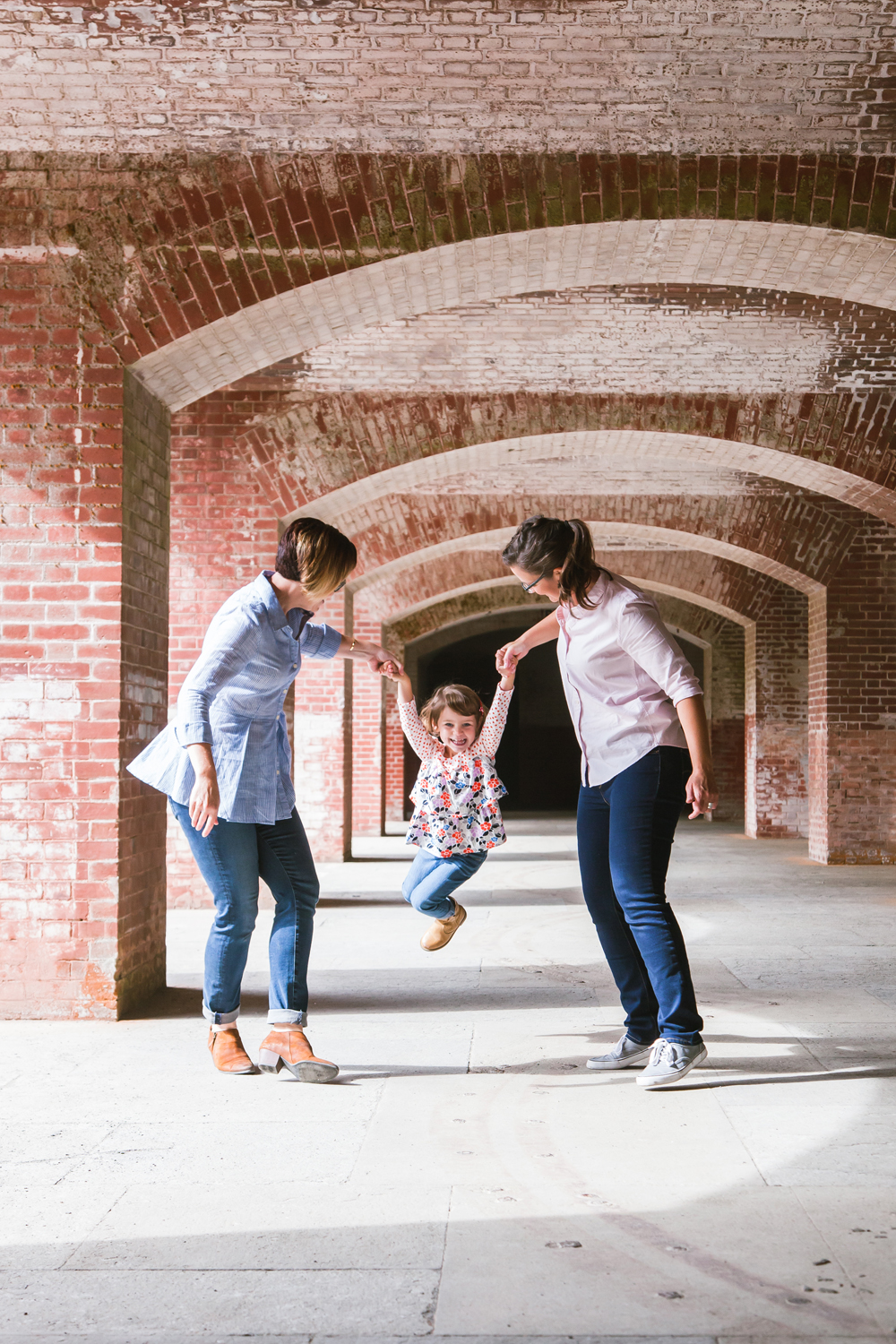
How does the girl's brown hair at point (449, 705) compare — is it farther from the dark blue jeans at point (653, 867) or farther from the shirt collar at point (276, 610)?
the dark blue jeans at point (653, 867)

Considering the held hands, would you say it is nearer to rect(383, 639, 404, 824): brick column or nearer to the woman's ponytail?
the woman's ponytail

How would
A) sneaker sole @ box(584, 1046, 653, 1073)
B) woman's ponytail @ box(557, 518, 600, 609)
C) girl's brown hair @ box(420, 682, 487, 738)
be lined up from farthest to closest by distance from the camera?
1. girl's brown hair @ box(420, 682, 487, 738)
2. sneaker sole @ box(584, 1046, 653, 1073)
3. woman's ponytail @ box(557, 518, 600, 609)

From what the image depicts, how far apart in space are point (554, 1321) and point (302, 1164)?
1.02 meters

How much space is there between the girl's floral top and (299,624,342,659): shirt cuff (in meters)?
1.19

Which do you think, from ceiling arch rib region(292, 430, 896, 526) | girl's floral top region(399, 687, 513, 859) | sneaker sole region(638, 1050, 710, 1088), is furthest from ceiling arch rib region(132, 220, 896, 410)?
sneaker sole region(638, 1050, 710, 1088)

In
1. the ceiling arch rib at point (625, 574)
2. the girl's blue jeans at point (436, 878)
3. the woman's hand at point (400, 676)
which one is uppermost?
the ceiling arch rib at point (625, 574)

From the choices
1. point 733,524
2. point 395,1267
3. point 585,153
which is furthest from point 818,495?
point 395,1267

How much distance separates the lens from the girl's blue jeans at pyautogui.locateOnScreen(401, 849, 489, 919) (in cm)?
540

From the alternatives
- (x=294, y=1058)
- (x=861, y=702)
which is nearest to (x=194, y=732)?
(x=294, y=1058)

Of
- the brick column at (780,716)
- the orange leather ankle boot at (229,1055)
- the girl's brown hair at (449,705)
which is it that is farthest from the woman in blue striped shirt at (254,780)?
the brick column at (780,716)

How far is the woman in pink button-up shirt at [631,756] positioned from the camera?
12.2 feet

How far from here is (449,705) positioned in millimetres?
5586

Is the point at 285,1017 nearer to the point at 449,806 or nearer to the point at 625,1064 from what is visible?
the point at 625,1064

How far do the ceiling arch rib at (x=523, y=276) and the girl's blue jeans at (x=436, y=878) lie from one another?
235 cm
